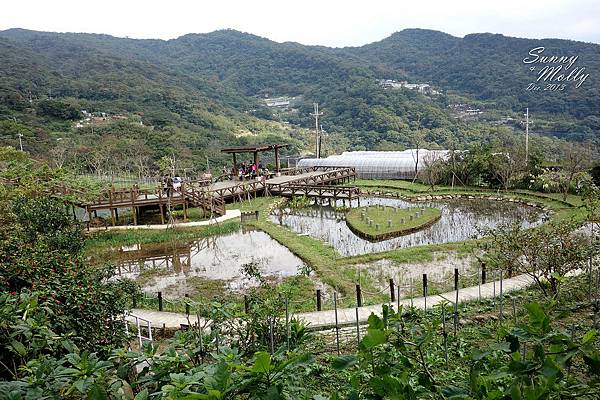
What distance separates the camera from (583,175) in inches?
722

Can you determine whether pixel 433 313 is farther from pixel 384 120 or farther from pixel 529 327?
pixel 384 120

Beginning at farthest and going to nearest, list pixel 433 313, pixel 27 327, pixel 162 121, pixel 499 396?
pixel 162 121 → pixel 433 313 → pixel 27 327 → pixel 499 396

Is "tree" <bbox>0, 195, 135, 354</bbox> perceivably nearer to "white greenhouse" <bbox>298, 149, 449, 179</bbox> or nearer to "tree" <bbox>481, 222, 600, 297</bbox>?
"tree" <bbox>481, 222, 600, 297</bbox>

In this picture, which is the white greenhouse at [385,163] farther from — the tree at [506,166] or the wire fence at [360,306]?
the wire fence at [360,306]

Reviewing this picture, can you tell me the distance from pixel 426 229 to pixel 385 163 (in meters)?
16.0

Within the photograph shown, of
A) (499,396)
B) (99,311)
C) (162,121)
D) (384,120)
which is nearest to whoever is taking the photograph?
(499,396)

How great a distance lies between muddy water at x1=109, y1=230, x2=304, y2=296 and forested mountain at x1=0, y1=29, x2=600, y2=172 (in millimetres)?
25428

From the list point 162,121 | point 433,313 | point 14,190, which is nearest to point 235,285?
point 433,313

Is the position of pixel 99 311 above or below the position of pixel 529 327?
below

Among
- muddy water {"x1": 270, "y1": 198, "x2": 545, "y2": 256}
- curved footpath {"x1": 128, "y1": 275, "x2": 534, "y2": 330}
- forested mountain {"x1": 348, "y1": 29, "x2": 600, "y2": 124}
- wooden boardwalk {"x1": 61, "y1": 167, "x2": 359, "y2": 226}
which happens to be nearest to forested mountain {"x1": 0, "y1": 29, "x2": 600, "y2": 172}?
forested mountain {"x1": 348, "y1": 29, "x2": 600, "y2": 124}

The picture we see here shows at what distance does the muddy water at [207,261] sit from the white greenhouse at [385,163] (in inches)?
673

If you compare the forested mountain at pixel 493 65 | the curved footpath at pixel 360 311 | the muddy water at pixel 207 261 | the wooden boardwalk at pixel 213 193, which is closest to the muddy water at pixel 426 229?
the muddy water at pixel 207 261

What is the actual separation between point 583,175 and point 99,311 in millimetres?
19809

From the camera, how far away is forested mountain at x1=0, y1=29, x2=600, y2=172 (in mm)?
46656
